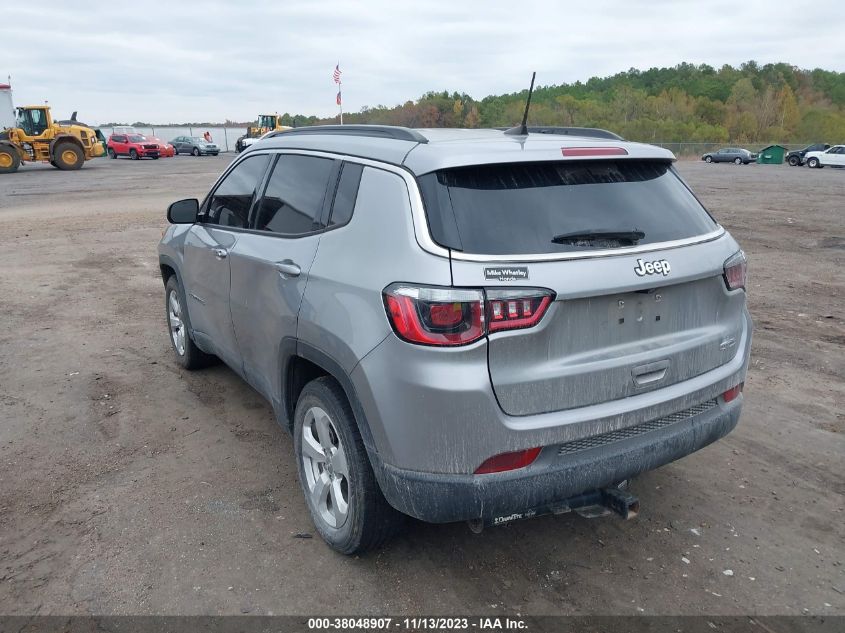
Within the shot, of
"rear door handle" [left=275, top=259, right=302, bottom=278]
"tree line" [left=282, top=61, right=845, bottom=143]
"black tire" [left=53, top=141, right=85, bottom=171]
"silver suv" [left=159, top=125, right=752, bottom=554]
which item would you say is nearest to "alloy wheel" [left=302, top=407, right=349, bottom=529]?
"silver suv" [left=159, top=125, right=752, bottom=554]

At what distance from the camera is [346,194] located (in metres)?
3.12

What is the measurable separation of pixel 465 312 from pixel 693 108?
10728 centimetres

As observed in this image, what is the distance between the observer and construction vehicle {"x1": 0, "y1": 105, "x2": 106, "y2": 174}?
31344 mm

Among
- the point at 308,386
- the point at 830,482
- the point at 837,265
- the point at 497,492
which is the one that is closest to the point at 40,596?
the point at 308,386

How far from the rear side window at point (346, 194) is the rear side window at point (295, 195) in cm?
13

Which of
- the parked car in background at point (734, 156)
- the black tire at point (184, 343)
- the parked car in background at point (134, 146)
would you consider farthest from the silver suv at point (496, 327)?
the parked car in background at point (734, 156)

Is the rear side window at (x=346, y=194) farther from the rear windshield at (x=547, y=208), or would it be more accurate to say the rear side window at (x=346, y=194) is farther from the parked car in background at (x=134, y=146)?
the parked car in background at (x=134, y=146)

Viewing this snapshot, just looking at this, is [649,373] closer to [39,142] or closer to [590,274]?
[590,274]

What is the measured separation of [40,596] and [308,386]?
4.67 ft

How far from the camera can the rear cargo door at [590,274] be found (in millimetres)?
2518

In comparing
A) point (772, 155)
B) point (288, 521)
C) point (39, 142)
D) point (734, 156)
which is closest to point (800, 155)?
point (772, 155)

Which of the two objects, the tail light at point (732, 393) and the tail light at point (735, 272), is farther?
the tail light at point (732, 393)

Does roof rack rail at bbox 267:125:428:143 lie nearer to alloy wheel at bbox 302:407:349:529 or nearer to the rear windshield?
the rear windshield

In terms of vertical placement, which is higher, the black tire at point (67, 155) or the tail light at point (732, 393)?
the black tire at point (67, 155)
